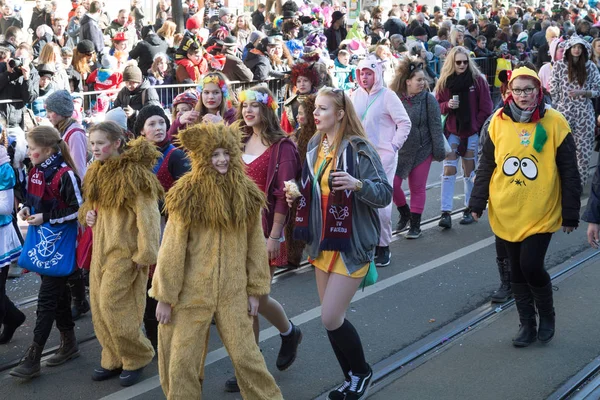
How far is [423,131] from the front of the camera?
893cm

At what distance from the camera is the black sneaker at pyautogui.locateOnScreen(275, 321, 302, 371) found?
5.45 m

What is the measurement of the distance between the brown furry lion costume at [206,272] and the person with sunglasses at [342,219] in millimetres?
457

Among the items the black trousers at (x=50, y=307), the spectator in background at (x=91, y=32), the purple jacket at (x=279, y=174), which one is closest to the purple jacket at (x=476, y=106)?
the purple jacket at (x=279, y=174)

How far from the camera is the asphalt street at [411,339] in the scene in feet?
17.4

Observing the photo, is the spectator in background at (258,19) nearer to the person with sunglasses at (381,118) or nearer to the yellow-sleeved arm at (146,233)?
the person with sunglasses at (381,118)

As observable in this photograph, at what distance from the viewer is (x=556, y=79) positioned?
1036cm

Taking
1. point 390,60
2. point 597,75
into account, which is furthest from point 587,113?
point 390,60

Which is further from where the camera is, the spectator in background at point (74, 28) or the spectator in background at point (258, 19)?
the spectator in background at point (258, 19)

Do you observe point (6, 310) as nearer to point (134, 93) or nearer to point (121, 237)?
point (121, 237)

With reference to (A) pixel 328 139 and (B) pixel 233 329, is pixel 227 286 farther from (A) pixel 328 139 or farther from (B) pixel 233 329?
(A) pixel 328 139

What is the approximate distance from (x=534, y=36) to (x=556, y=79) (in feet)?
39.1

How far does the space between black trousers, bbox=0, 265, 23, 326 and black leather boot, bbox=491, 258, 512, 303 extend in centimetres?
371

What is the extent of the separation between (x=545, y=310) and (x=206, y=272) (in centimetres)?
269

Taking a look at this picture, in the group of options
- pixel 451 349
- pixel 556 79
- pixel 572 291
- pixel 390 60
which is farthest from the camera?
pixel 390 60
